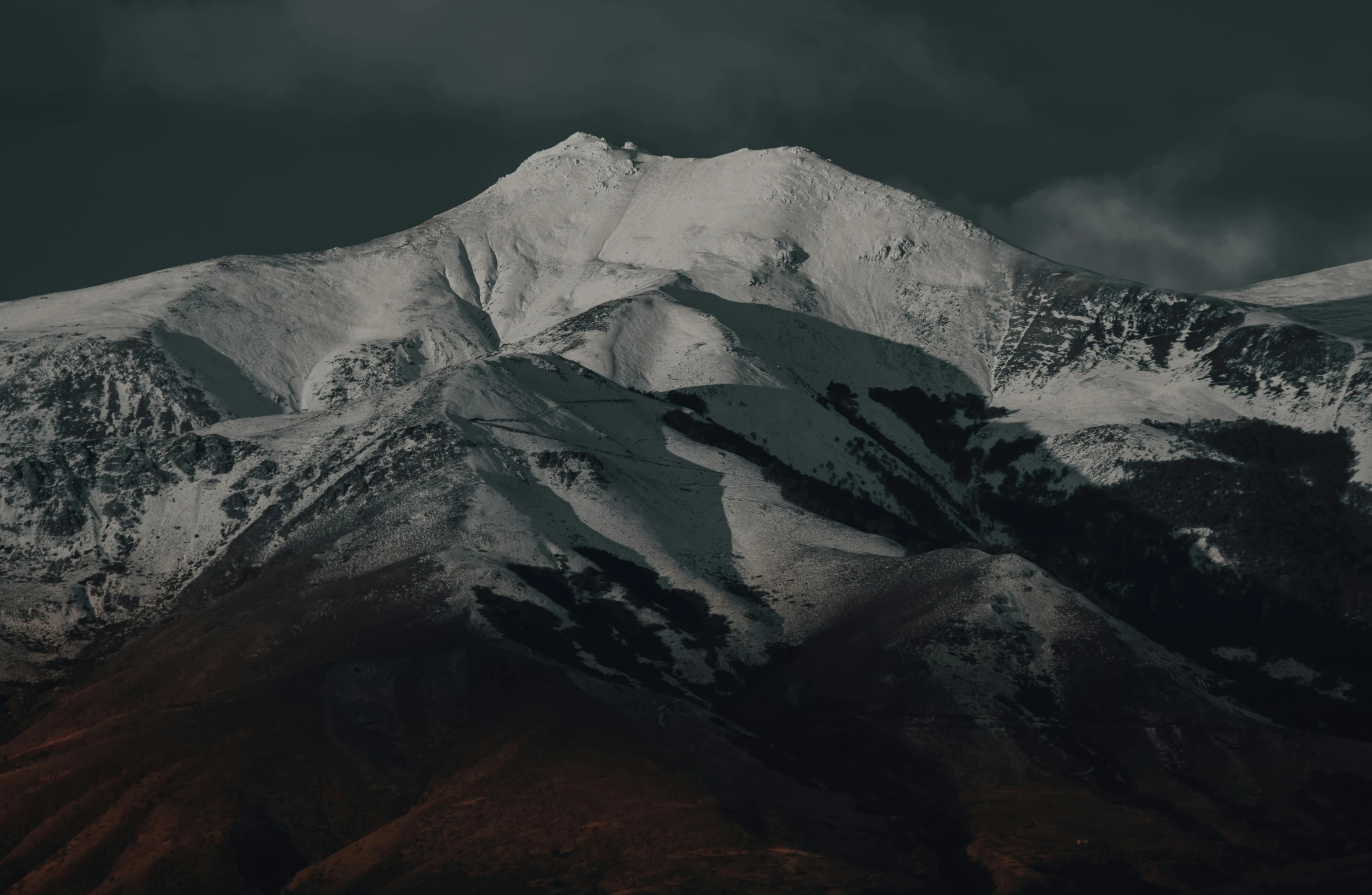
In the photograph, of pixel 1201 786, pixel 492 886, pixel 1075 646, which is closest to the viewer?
pixel 492 886

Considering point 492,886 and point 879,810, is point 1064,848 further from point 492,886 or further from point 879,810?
point 492,886

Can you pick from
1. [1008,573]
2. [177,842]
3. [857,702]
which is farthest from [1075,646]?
[177,842]

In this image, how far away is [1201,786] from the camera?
157 metres

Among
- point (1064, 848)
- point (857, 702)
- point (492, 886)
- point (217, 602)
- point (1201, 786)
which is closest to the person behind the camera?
point (492, 886)

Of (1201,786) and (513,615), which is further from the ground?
(513,615)

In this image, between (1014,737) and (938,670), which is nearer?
(1014,737)

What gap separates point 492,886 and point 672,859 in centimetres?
1531

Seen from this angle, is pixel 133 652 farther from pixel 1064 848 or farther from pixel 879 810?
pixel 1064 848

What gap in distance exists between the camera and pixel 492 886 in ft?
397

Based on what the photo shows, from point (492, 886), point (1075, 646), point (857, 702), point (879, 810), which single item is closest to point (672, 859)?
point (492, 886)

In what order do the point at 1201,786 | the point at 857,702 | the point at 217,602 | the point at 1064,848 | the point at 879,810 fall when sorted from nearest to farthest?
the point at 1064,848 < the point at 879,810 < the point at 1201,786 < the point at 857,702 < the point at 217,602

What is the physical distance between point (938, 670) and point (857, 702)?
448 inches

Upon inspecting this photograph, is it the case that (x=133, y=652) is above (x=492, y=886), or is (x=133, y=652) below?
above

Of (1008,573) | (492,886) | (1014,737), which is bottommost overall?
(492,886)
